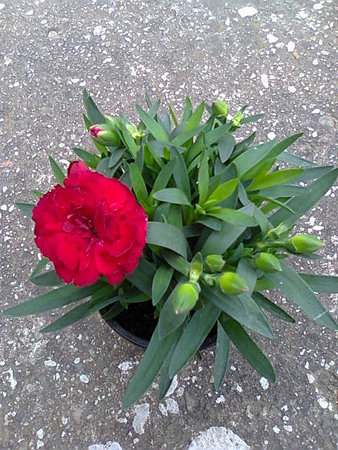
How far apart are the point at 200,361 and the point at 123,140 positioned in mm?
549

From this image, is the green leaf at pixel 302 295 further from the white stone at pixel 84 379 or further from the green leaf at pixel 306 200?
the white stone at pixel 84 379

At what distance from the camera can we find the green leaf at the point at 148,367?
87 centimetres

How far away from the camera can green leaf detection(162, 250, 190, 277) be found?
803 mm

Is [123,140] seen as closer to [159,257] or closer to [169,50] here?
[159,257]

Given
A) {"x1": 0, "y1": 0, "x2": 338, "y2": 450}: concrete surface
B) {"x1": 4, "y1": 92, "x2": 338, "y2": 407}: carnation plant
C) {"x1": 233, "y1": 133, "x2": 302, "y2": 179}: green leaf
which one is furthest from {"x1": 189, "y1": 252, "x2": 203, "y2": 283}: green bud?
{"x1": 0, "y1": 0, "x2": 338, "y2": 450}: concrete surface

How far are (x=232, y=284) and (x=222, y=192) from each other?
0.69ft

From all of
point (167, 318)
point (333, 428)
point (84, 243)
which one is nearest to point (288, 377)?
point (333, 428)

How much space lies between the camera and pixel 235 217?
32.0 inches

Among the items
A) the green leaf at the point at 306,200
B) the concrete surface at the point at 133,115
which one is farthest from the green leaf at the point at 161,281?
the concrete surface at the point at 133,115

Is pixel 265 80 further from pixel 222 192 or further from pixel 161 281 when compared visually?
pixel 161 281

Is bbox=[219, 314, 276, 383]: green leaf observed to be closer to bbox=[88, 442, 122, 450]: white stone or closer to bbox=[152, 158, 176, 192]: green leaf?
bbox=[152, 158, 176, 192]: green leaf

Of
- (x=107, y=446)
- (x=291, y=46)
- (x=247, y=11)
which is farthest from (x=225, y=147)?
(x=247, y=11)

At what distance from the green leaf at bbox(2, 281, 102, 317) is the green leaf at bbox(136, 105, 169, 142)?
0.28 meters

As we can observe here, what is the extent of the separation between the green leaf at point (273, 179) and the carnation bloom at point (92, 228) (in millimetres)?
350
